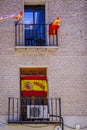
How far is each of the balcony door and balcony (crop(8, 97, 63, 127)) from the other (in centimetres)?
198

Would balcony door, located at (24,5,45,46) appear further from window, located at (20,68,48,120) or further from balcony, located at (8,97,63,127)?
balcony, located at (8,97,63,127)

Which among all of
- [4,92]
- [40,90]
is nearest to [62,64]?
[40,90]

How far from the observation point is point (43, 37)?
1288cm

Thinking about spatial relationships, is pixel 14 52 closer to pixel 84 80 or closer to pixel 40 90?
pixel 40 90

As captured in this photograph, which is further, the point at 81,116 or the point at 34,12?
the point at 34,12

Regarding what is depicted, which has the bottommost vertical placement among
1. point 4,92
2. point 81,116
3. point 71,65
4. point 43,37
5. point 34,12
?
point 81,116

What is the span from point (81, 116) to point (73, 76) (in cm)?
133

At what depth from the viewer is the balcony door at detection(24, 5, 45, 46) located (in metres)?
12.8

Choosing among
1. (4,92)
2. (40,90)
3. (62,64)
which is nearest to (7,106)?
(4,92)

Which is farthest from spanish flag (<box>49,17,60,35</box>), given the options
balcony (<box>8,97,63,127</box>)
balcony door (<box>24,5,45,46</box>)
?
balcony (<box>8,97,63,127</box>)

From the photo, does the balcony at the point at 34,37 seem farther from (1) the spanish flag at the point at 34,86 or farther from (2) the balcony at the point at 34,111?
(2) the balcony at the point at 34,111

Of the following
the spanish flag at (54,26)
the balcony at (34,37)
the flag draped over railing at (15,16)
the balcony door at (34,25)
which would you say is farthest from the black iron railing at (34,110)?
the flag draped over railing at (15,16)

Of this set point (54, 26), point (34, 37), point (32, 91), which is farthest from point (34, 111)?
point (54, 26)

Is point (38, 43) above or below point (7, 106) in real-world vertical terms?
above
